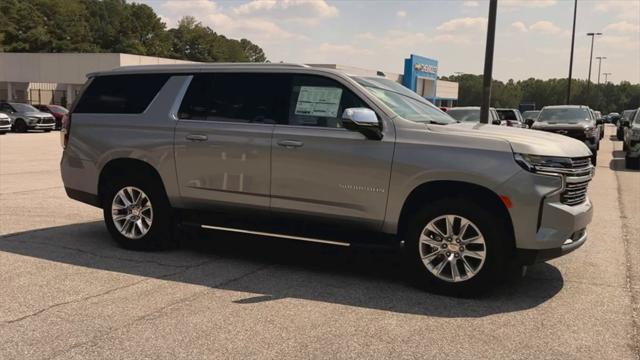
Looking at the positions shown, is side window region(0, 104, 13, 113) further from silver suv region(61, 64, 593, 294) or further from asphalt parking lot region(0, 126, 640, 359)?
silver suv region(61, 64, 593, 294)

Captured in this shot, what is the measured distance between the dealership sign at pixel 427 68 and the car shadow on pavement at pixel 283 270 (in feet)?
140

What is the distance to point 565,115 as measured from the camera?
17.9 meters

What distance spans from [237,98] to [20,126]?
1078 inches

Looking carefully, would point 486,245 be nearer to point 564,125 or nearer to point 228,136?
point 228,136

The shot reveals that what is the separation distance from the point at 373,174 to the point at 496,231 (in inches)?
44.2

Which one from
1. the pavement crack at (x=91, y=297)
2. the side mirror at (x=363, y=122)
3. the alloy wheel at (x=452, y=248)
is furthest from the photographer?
the side mirror at (x=363, y=122)

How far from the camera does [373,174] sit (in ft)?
16.9

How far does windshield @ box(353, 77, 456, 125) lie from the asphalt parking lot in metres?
1.29

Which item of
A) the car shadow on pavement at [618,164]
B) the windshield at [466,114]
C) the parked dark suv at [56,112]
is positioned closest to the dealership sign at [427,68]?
the parked dark suv at [56,112]

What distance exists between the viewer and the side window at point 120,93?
6359 millimetres

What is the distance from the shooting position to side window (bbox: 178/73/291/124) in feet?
18.7

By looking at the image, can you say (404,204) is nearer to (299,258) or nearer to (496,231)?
(496,231)

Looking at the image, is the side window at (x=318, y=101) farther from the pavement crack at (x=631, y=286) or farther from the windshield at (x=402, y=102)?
the pavement crack at (x=631, y=286)

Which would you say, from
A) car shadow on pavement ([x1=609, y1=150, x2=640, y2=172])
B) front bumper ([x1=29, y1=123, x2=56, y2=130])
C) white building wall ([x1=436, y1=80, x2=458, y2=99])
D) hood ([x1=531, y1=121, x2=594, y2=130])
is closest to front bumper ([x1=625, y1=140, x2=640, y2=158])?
car shadow on pavement ([x1=609, y1=150, x2=640, y2=172])
